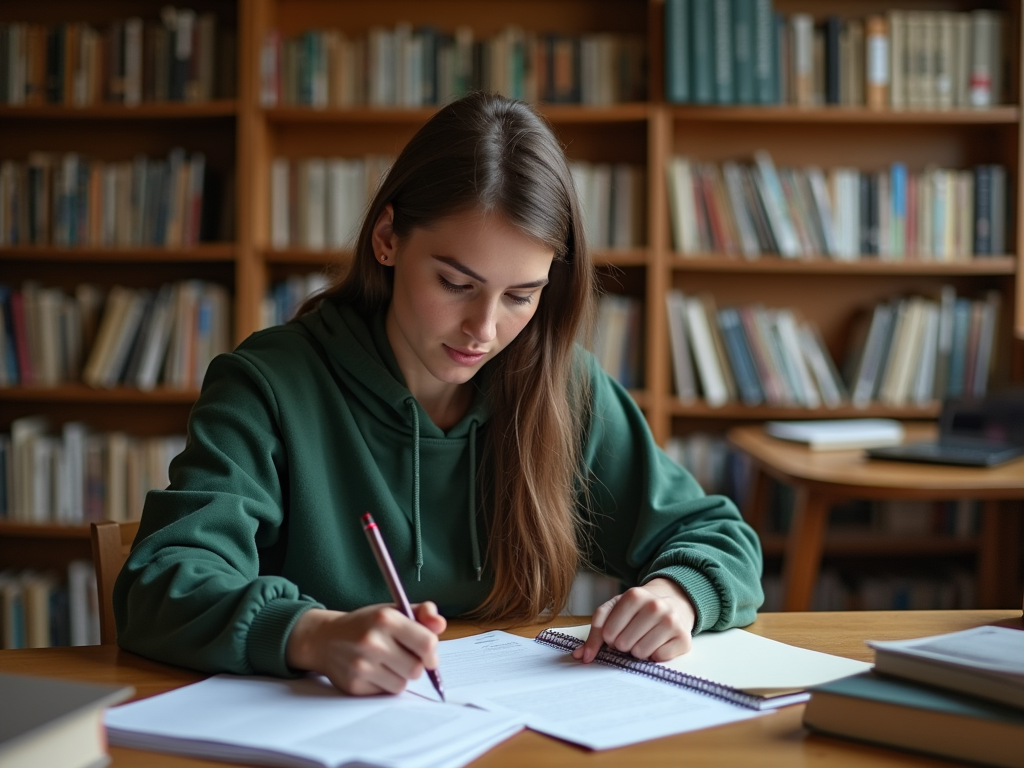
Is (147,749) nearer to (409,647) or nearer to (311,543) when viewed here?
(409,647)

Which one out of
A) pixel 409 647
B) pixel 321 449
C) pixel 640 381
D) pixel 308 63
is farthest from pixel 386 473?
pixel 308 63

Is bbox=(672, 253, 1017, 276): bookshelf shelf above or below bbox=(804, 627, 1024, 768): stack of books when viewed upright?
above

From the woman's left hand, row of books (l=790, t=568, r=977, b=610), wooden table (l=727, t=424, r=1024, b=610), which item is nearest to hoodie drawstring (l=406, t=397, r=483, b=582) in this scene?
the woman's left hand

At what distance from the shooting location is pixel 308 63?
9.32ft

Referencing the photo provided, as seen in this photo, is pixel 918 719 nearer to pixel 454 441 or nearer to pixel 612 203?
pixel 454 441

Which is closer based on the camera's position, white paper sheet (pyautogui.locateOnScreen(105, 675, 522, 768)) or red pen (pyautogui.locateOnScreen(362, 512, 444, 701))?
white paper sheet (pyautogui.locateOnScreen(105, 675, 522, 768))

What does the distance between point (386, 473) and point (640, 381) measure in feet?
5.69

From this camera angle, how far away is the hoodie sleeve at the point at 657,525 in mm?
1062

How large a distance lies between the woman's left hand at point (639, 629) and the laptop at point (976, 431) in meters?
1.46

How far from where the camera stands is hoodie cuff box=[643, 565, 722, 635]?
1.02m

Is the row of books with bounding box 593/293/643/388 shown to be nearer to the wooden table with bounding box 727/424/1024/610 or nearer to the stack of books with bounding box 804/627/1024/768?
the wooden table with bounding box 727/424/1024/610

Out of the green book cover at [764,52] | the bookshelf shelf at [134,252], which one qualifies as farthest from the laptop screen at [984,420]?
the bookshelf shelf at [134,252]

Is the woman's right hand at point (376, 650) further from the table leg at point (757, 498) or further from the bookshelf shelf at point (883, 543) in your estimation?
the bookshelf shelf at point (883, 543)

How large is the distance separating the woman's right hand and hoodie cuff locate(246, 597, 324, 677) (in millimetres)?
27
